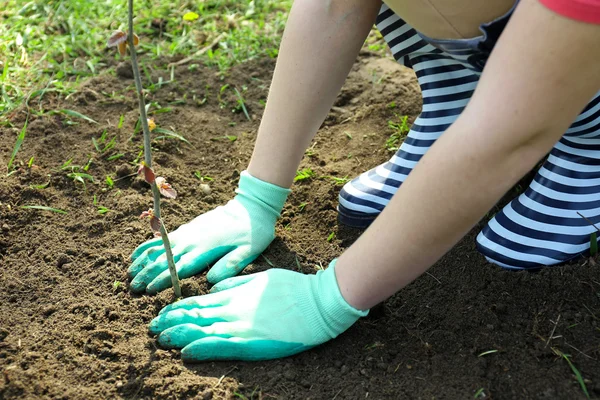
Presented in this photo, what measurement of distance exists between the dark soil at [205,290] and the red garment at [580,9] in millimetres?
512

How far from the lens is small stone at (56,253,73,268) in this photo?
1739 millimetres

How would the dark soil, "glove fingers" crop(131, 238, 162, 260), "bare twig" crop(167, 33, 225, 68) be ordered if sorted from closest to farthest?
the dark soil, "glove fingers" crop(131, 238, 162, 260), "bare twig" crop(167, 33, 225, 68)

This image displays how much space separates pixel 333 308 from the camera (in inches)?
56.3

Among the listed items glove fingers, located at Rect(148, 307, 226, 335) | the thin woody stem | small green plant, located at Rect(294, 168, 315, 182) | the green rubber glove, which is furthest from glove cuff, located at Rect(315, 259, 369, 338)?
small green plant, located at Rect(294, 168, 315, 182)

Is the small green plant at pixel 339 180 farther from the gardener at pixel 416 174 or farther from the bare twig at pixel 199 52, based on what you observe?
the bare twig at pixel 199 52

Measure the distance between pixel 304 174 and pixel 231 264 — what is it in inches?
19.9

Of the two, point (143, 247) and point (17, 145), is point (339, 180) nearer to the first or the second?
point (143, 247)

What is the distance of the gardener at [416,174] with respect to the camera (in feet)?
3.65

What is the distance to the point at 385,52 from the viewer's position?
8.67 ft

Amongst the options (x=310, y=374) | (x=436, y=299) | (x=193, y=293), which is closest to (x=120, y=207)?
(x=193, y=293)

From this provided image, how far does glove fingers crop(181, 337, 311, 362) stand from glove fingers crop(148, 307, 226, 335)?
0.23 ft

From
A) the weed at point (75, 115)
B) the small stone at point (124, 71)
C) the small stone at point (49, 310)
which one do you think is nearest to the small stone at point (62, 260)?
the small stone at point (49, 310)

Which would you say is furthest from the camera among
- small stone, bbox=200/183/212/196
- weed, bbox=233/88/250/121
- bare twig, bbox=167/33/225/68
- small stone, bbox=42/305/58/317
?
bare twig, bbox=167/33/225/68

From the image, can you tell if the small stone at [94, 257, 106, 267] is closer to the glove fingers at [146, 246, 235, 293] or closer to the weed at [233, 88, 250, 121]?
the glove fingers at [146, 246, 235, 293]
